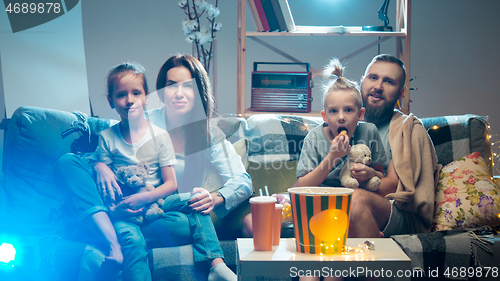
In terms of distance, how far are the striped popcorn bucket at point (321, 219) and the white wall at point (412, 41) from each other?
5.40ft

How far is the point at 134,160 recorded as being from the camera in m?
1.15

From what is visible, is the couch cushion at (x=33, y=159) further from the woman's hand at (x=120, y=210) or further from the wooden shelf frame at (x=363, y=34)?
the wooden shelf frame at (x=363, y=34)

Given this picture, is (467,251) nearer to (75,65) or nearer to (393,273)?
(393,273)

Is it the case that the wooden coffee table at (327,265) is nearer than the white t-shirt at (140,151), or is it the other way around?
the wooden coffee table at (327,265)

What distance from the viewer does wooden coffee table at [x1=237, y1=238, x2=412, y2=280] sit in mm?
699

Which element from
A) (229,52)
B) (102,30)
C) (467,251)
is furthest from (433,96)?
(102,30)

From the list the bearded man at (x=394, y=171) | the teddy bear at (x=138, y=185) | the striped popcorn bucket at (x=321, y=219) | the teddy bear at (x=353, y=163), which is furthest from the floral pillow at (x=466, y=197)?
the teddy bear at (x=138, y=185)

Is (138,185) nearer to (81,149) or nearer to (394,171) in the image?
(81,149)

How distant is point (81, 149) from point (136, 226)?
340 millimetres

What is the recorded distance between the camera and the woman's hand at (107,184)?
1087mm

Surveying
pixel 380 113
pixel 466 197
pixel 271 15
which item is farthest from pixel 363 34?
pixel 466 197

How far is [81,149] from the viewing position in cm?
121

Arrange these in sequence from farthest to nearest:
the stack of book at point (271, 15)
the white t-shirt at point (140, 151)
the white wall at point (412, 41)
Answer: the white wall at point (412, 41), the stack of book at point (271, 15), the white t-shirt at point (140, 151)

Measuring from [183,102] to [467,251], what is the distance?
3.29 feet
